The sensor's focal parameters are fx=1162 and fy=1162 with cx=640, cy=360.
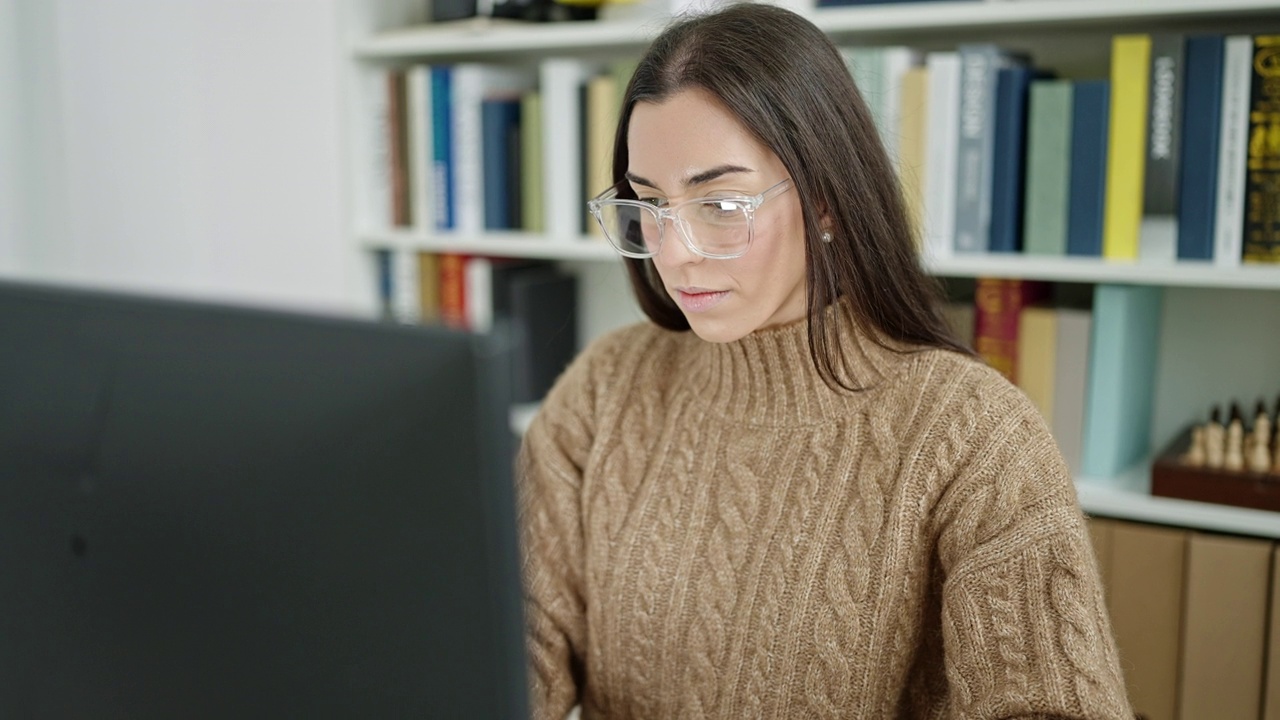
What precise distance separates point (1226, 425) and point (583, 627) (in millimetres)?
995

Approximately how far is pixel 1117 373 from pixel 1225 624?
0.36m

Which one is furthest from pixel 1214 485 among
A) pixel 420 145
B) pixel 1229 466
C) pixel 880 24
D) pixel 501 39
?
pixel 420 145

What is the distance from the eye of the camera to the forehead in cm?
104

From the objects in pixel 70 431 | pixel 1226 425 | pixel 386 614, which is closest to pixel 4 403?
pixel 70 431

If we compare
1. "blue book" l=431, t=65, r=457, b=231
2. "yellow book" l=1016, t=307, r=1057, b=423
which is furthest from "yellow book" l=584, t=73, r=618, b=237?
"yellow book" l=1016, t=307, r=1057, b=423

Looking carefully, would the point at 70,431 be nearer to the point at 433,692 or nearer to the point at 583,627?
the point at 433,692

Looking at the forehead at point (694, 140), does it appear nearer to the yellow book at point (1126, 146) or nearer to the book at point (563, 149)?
the yellow book at point (1126, 146)

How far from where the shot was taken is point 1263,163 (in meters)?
1.49

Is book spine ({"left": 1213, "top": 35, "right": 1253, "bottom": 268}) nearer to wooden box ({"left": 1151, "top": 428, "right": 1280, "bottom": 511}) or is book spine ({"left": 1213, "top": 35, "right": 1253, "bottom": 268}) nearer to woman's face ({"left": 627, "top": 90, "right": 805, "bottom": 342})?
wooden box ({"left": 1151, "top": 428, "right": 1280, "bottom": 511})

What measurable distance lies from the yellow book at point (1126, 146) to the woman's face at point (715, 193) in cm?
69

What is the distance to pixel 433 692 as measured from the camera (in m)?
0.49

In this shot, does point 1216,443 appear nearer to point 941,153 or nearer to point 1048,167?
point 1048,167

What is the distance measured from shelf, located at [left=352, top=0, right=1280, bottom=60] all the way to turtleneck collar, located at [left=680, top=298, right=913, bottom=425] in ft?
1.53

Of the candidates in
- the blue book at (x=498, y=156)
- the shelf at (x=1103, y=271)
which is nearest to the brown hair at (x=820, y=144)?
the shelf at (x=1103, y=271)
